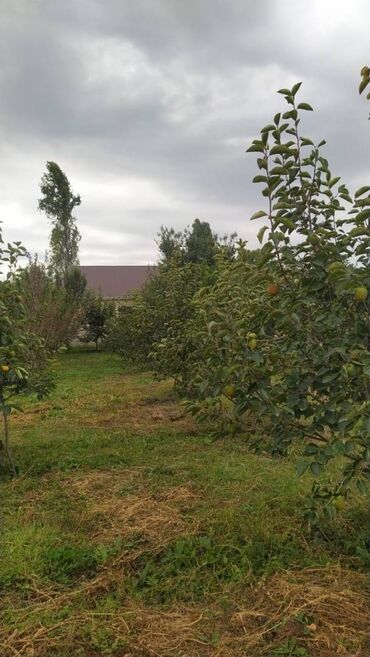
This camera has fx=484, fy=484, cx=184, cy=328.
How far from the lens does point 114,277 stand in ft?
132

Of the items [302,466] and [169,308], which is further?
[169,308]

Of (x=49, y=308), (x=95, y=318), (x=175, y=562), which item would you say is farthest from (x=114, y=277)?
(x=175, y=562)

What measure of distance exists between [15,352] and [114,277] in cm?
3666

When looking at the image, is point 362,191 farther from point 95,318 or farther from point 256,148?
point 95,318

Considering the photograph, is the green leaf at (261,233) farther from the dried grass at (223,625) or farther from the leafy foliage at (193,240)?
the leafy foliage at (193,240)

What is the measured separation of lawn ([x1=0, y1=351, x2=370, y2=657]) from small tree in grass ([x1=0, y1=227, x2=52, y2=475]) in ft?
2.69

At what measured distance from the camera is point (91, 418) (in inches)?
304

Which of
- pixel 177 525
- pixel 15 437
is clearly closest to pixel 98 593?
pixel 177 525

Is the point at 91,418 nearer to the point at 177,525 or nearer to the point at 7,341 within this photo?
the point at 7,341

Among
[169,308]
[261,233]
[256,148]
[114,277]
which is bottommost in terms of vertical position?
[169,308]

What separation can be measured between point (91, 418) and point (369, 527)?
5311mm

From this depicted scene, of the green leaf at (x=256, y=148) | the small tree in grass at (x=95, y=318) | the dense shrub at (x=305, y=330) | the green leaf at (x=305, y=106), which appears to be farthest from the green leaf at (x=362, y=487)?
the small tree in grass at (x=95, y=318)

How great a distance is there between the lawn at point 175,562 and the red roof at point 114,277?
107 feet

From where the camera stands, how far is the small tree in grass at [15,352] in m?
4.05
